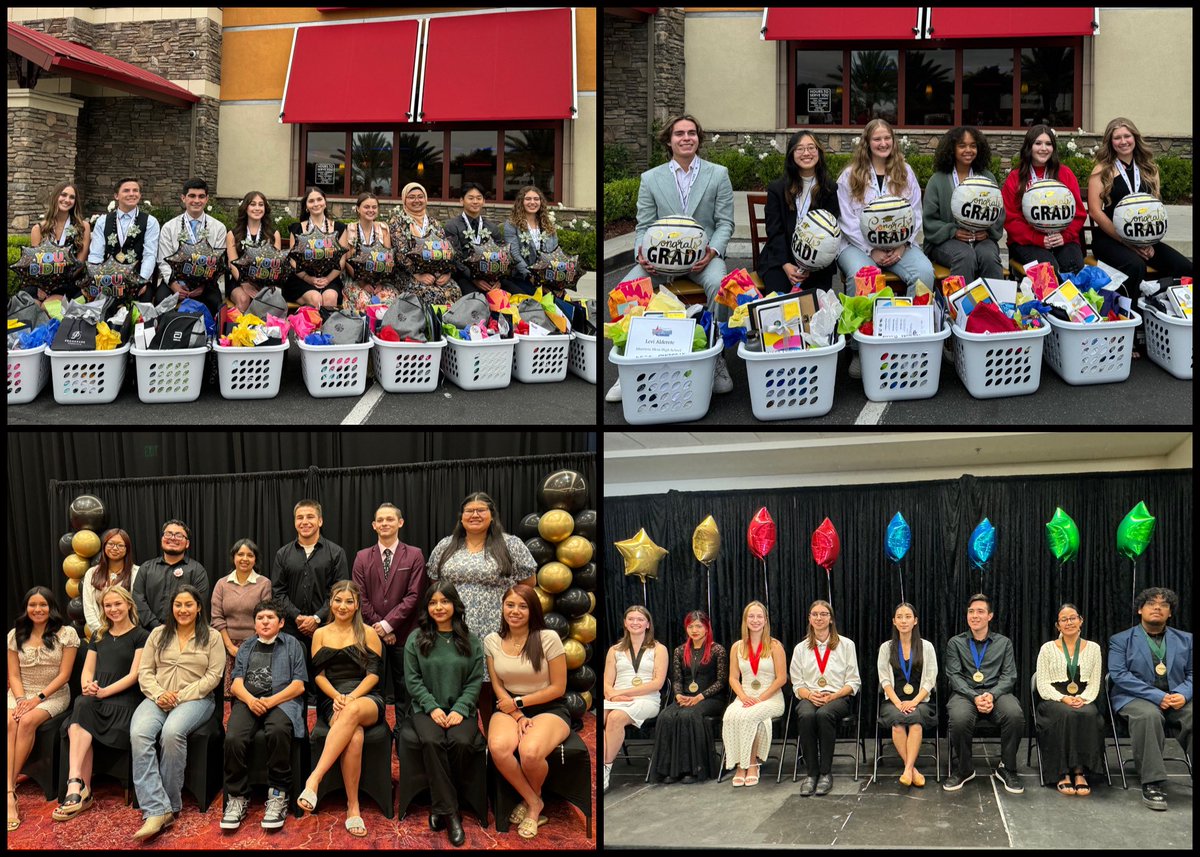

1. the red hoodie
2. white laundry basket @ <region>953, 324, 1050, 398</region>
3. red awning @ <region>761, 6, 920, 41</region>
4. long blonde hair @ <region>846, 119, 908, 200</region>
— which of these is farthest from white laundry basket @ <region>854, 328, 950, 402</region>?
red awning @ <region>761, 6, 920, 41</region>

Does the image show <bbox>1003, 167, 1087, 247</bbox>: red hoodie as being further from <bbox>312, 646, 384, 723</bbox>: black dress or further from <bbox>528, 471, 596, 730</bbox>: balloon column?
<bbox>312, 646, 384, 723</bbox>: black dress

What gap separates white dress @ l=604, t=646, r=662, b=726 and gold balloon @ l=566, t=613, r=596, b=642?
40cm

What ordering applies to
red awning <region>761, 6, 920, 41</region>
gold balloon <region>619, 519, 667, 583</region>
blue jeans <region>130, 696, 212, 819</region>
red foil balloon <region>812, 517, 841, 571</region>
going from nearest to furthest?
blue jeans <region>130, 696, 212, 819</region> < red foil balloon <region>812, 517, 841, 571</region> < gold balloon <region>619, 519, 667, 583</region> < red awning <region>761, 6, 920, 41</region>

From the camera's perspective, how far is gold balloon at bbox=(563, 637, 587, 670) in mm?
5098

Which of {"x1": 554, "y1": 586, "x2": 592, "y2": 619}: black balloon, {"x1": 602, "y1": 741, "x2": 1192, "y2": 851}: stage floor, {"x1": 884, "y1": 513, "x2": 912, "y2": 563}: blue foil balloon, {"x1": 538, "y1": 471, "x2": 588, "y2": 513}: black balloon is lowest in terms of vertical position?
{"x1": 602, "y1": 741, "x2": 1192, "y2": 851}: stage floor

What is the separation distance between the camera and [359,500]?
19.5 feet

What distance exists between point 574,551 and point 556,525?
0.51ft

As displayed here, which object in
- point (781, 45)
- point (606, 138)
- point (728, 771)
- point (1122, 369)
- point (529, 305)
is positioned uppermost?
point (781, 45)

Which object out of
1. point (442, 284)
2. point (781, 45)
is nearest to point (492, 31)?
point (781, 45)

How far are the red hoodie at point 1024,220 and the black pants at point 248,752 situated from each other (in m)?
4.36

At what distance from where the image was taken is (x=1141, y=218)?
18.0ft

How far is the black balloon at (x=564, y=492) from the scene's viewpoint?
16.6ft

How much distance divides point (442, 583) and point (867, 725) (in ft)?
9.75

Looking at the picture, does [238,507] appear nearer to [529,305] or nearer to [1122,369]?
[529,305]
